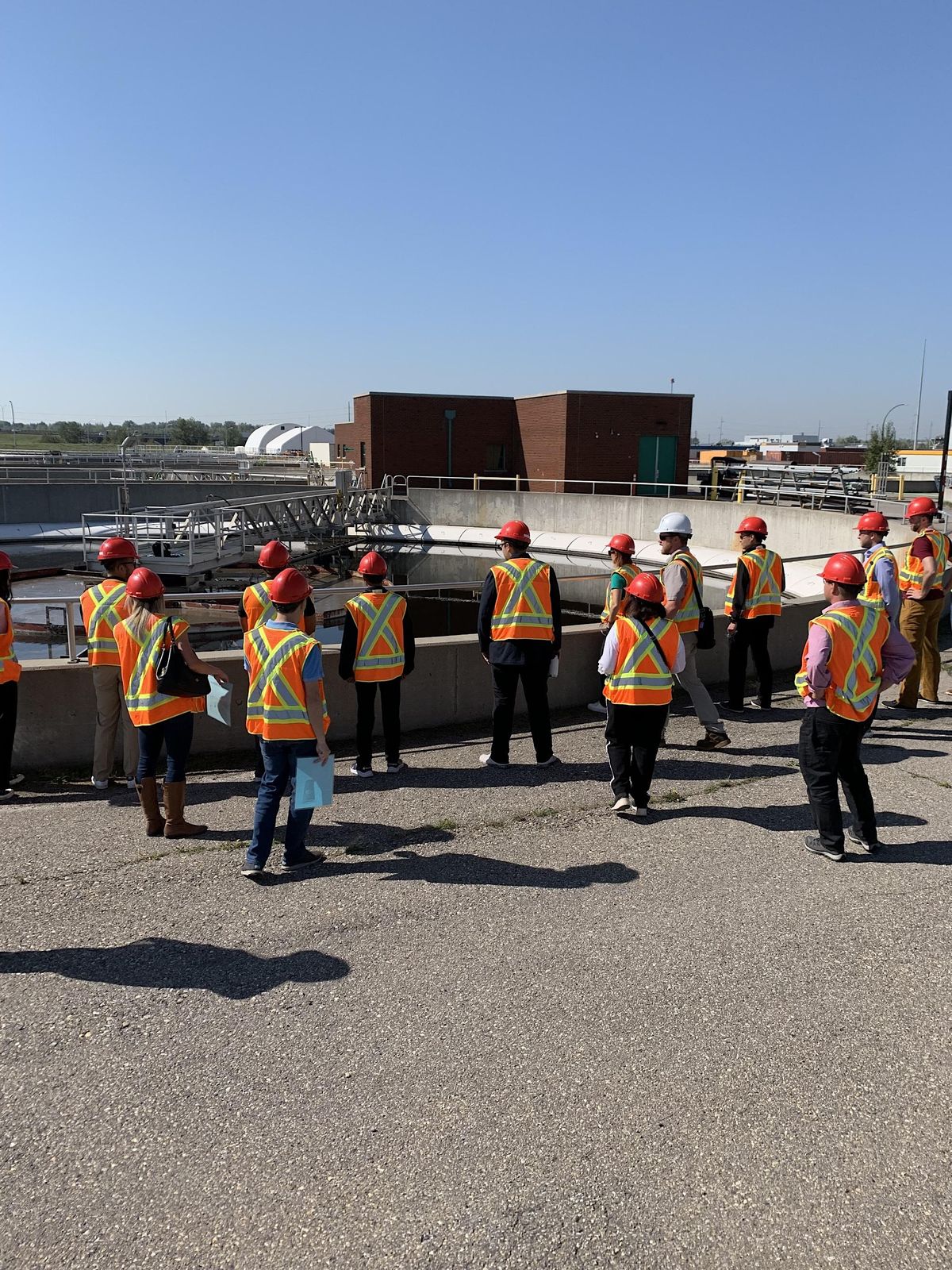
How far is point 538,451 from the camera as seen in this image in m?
40.4

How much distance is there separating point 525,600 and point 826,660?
2.56 metres

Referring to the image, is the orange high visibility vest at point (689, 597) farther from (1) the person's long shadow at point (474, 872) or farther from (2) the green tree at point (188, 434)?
(2) the green tree at point (188, 434)

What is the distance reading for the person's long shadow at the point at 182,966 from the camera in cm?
421

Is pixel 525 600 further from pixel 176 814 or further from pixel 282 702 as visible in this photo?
pixel 176 814

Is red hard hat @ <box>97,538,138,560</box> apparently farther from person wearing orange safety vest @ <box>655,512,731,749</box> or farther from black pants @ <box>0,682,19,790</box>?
person wearing orange safety vest @ <box>655,512,731,749</box>

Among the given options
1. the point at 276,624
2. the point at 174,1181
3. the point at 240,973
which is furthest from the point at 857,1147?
the point at 276,624

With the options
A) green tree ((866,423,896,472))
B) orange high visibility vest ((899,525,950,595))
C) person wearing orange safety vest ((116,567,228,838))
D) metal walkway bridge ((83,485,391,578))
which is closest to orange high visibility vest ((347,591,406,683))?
person wearing orange safety vest ((116,567,228,838))

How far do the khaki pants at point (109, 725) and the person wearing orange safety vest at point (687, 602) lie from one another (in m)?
4.37

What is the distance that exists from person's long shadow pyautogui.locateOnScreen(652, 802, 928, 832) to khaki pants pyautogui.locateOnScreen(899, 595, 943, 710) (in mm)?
3060

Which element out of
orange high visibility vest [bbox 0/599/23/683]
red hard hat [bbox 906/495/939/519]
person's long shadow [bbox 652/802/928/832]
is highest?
red hard hat [bbox 906/495/939/519]

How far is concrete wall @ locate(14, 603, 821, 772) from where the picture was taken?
7352 mm

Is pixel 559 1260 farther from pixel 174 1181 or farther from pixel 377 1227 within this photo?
pixel 174 1181

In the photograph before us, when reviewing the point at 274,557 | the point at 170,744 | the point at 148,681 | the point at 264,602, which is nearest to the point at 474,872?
the point at 170,744

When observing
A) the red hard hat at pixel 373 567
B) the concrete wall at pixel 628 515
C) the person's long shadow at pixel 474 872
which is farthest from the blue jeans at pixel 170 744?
the concrete wall at pixel 628 515
